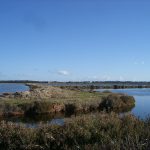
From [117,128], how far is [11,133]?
10.7 feet

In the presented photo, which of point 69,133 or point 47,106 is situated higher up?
point 69,133

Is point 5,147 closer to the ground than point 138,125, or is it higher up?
closer to the ground

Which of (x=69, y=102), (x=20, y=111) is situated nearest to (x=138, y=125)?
(x=20, y=111)

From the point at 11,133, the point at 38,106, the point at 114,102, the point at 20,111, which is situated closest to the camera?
the point at 11,133

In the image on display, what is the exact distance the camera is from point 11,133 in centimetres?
1173

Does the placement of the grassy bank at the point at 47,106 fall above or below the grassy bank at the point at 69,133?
below

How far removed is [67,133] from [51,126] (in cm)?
107

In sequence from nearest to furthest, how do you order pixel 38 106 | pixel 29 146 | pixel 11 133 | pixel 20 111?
pixel 29 146, pixel 11 133, pixel 20 111, pixel 38 106

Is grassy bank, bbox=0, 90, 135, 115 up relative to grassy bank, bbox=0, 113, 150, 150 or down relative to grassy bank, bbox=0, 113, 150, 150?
down

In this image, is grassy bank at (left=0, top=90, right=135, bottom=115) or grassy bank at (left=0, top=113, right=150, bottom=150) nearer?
grassy bank at (left=0, top=113, right=150, bottom=150)

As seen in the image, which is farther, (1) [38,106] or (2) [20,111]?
(1) [38,106]

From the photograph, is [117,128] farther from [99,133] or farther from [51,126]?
[51,126]

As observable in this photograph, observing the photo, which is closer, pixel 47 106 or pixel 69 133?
pixel 69 133

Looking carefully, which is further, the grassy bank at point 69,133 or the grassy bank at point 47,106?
the grassy bank at point 47,106
